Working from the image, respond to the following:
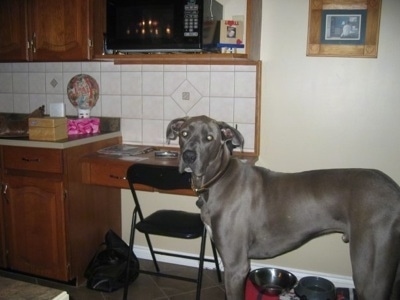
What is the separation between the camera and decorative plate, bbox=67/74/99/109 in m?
2.69

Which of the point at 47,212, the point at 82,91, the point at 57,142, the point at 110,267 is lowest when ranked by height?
the point at 110,267

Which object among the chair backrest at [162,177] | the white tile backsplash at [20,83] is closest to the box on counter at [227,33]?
the chair backrest at [162,177]

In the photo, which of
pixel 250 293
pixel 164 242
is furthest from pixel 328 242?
pixel 164 242

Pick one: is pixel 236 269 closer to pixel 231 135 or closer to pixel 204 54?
pixel 231 135

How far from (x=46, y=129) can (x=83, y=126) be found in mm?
355

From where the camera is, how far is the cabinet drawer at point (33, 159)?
225 cm

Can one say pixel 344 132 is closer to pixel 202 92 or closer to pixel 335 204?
pixel 335 204

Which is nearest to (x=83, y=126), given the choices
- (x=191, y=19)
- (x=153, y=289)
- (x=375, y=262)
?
(x=191, y=19)

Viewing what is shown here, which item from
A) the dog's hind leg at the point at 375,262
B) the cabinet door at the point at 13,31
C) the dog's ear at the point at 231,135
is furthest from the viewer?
the cabinet door at the point at 13,31

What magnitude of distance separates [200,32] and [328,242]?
155cm

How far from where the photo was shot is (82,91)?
2693 millimetres

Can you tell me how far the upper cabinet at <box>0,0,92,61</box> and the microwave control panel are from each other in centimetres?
75

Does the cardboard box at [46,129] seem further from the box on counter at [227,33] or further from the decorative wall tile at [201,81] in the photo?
the box on counter at [227,33]

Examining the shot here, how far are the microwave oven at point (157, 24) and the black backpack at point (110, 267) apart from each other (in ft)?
4.29
